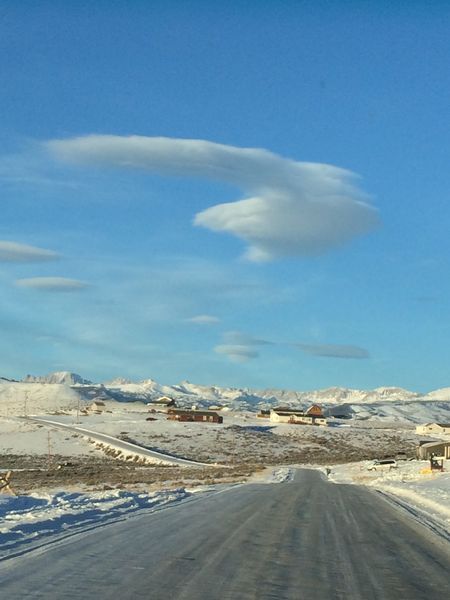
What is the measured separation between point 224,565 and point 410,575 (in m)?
2.89

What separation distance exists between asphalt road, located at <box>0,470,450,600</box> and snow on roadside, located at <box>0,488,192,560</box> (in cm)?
76

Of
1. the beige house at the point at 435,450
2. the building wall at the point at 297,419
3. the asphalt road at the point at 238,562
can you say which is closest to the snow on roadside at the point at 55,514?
the asphalt road at the point at 238,562

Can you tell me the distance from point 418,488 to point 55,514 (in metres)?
23.1

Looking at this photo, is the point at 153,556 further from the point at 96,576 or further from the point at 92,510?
the point at 92,510

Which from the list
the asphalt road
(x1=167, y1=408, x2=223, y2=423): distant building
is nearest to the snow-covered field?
the asphalt road

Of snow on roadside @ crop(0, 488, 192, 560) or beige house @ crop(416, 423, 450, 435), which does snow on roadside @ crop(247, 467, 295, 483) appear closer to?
snow on roadside @ crop(0, 488, 192, 560)

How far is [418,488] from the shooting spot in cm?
3728

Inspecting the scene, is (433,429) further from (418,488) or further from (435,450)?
(418,488)

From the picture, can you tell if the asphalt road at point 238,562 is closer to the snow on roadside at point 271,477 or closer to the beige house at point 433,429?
the snow on roadside at point 271,477

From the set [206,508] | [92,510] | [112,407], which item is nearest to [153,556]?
[92,510]

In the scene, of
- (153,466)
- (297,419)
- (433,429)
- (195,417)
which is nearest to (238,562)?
(153,466)

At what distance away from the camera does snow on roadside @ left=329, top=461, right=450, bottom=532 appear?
25242mm

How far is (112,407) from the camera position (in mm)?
196500

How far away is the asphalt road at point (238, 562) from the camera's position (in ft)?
32.1
